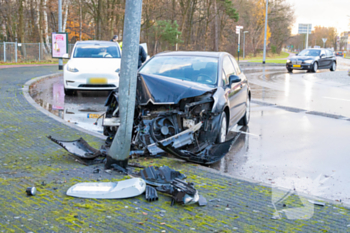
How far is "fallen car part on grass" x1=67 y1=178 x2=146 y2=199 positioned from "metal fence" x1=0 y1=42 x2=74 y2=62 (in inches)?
1229

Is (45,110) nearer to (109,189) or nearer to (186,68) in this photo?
(186,68)

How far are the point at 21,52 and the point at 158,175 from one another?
32.1 meters

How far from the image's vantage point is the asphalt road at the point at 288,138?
5.26m

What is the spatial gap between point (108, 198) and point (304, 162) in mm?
3355

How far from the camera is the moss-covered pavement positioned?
11.2 ft

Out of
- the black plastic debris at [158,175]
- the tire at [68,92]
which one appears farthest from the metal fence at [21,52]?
the black plastic debris at [158,175]

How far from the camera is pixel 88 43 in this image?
45.8ft

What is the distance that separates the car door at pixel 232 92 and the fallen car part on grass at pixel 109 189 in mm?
2947

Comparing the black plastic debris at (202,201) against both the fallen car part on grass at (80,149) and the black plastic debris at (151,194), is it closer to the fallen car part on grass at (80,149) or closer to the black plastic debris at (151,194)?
the black plastic debris at (151,194)

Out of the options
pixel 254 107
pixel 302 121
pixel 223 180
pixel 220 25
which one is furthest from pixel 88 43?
pixel 220 25

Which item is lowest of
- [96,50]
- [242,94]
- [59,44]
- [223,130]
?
[223,130]

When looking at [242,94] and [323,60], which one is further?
[323,60]

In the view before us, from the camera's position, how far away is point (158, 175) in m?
4.63

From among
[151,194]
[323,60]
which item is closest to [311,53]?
[323,60]
